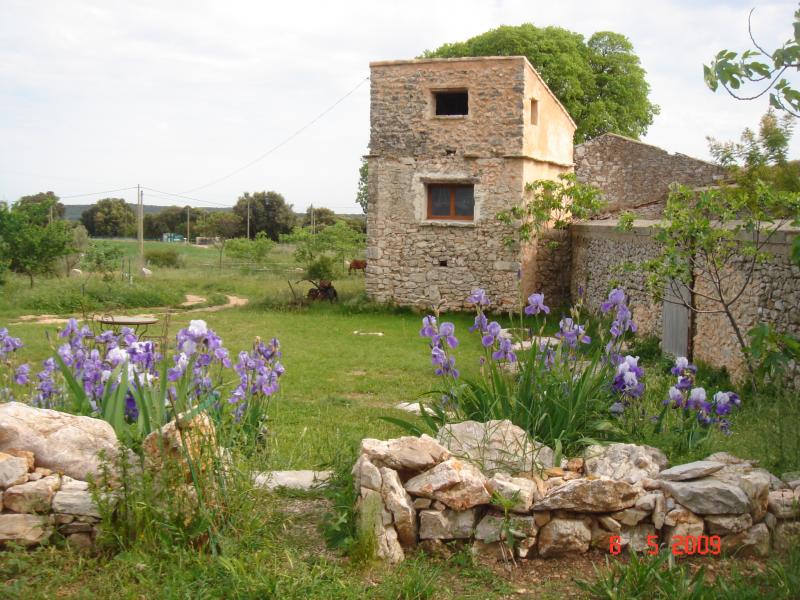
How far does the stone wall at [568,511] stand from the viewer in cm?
403

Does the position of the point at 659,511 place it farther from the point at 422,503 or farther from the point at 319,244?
the point at 319,244

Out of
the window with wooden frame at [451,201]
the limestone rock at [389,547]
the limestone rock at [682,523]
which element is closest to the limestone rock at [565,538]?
the limestone rock at [682,523]

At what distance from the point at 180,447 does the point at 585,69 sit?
30.6 metres

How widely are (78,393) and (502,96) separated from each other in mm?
14349

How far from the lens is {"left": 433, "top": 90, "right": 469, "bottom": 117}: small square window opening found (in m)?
18.7

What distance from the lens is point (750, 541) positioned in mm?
4047

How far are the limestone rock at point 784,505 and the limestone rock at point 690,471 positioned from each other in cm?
30

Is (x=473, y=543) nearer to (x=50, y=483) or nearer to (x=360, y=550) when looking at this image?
(x=360, y=550)

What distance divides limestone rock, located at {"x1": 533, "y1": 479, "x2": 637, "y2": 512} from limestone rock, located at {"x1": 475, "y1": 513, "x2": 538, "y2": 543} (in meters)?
0.13

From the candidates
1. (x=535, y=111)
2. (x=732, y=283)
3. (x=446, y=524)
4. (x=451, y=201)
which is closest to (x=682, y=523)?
(x=446, y=524)

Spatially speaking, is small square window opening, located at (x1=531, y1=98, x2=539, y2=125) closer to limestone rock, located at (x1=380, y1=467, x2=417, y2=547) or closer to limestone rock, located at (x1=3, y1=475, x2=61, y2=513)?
limestone rock, located at (x1=380, y1=467, x2=417, y2=547)

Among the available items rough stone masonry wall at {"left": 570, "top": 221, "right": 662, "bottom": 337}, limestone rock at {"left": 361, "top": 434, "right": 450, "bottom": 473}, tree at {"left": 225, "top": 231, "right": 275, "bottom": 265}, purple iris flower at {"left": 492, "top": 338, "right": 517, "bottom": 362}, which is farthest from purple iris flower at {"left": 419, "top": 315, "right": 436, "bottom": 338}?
tree at {"left": 225, "top": 231, "right": 275, "bottom": 265}

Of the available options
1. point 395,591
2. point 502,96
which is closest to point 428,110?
point 502,96

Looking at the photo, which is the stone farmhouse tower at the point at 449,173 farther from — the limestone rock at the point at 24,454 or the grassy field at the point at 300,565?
the limestone rock at the point at 24,454
